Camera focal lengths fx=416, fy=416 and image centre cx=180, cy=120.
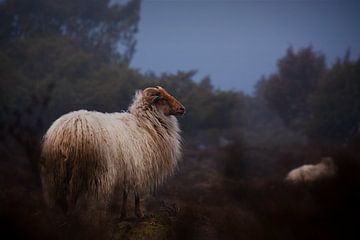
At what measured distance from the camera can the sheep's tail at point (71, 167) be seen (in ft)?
17.3

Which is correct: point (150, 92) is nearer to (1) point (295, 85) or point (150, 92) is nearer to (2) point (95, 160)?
(2) point (95, 160)

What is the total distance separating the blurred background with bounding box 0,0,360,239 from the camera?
14.0 feet

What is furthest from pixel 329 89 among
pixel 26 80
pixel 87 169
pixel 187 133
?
pixel 87 169

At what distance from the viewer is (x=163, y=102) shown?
787 centimetres

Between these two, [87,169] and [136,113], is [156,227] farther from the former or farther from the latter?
[136,113]

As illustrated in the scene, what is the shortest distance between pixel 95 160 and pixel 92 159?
0.15ft

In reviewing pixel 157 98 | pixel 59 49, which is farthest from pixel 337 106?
pixel 157 98

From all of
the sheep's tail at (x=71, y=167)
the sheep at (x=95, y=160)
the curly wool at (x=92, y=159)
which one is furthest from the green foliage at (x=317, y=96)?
the sheep's tail at (x=71, y=167)

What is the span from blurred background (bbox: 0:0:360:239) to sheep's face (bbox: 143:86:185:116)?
1689 millimetres

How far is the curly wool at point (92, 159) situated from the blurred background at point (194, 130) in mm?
244

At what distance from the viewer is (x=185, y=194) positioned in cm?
1239

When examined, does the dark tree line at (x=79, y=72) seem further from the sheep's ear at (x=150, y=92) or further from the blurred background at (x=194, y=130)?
the sheep's ear at (x=150, y=92)

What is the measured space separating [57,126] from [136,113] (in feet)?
7.27

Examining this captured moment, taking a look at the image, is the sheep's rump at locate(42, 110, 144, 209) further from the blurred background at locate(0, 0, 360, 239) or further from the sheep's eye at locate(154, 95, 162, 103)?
the sheep's eye at locate(154, 95, 162, 103)
